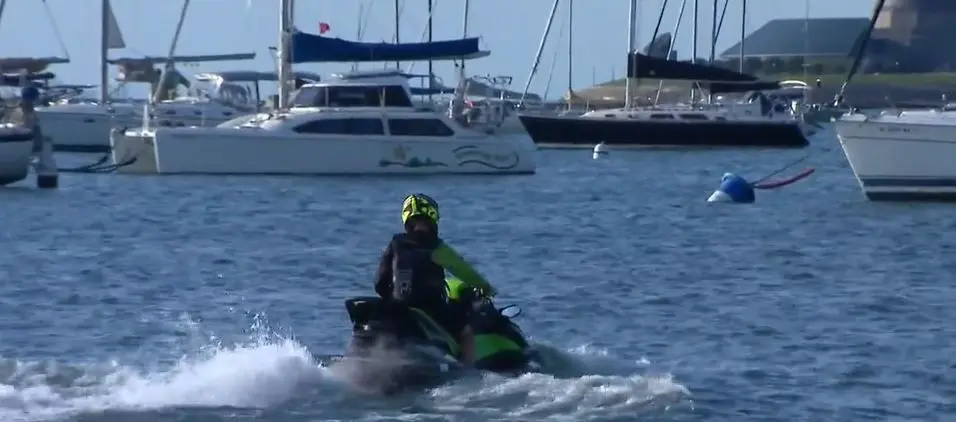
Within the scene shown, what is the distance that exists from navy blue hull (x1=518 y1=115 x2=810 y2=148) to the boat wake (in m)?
43.6

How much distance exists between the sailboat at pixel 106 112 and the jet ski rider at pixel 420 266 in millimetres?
40804

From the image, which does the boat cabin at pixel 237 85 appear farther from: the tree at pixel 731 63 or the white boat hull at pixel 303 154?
the tree at pixel 731 63

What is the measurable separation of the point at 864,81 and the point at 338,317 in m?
105

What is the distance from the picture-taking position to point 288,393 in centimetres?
1351

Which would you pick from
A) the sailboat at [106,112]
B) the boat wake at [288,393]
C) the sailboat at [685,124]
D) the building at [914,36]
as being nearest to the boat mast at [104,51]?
the sailboat at [106,112]

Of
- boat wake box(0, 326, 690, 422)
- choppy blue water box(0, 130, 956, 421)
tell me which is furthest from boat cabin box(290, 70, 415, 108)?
boat wake box(0, 326, 690, 422)

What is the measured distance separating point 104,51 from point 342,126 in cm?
1966

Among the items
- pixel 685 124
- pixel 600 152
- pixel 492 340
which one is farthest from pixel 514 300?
pixel 685 124

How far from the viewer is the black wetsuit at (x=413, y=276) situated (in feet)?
43.9

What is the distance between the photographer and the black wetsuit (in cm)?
1337

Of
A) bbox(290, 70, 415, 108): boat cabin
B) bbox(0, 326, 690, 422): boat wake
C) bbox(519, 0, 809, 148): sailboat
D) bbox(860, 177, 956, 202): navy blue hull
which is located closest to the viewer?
bbox(0, 326, 690, 422): boat wake

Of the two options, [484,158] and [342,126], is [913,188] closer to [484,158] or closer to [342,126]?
[484,158]

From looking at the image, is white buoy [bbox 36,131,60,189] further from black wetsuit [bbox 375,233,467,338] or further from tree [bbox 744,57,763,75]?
tree [bbox 744,57,763,75]

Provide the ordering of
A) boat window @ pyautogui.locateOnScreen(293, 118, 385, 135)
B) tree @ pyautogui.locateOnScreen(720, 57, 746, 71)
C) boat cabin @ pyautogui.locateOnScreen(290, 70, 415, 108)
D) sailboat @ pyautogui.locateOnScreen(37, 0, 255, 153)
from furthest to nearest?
tree @ pyautogui.locateOnScreen(720, 57, 746, 71) < sailboat @ pyautogui.locateOnScreen(37, 0, 255, 153) < boat window @ pyautogui.locateOnScreen(293, 118, 385, 135) < boat cabin @ pyautogui.locateOnScreen(290, 70, 415, 108)
